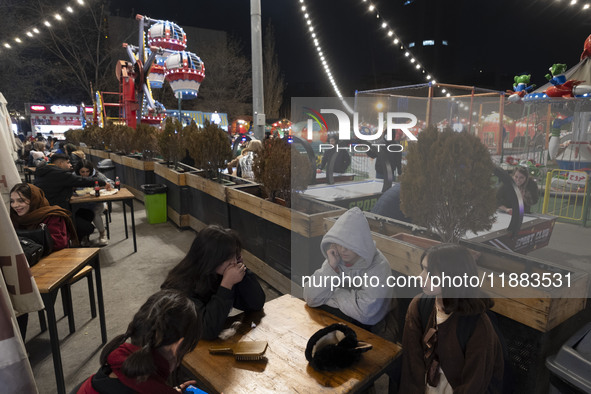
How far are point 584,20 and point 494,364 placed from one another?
13.5 metres

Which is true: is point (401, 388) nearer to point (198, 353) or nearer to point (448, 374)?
point (448, 374)

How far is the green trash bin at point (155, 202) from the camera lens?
287 inches

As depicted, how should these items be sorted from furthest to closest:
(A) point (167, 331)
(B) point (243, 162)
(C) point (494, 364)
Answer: (B) point (243, 162) → (C) point (494, 364) → (A) point (167, 331)

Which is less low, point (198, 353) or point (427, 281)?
point (427, 281)

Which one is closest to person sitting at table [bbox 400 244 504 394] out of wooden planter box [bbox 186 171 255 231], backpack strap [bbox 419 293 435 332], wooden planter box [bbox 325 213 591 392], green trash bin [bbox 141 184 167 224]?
backpack strap [bbox 419 293 435 332]

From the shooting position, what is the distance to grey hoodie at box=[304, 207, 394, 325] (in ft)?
7.54

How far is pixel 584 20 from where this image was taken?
10844mm

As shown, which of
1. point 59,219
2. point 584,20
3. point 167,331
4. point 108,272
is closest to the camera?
point 167,331

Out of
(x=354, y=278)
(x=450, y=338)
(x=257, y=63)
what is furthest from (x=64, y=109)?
(x=450, y=338)

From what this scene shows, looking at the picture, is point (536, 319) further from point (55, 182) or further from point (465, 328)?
point (55, 182)

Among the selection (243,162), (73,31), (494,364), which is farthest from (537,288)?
(73,31)

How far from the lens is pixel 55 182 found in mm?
5020

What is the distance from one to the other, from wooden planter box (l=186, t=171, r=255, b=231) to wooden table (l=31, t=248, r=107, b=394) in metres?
2.20

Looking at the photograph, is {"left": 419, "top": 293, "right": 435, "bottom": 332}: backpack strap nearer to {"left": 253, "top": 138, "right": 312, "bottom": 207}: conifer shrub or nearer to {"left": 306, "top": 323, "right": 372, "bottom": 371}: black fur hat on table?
{"left": 306, "top": 323, "right": 372, "bottom": 371}: black fur hat on table
